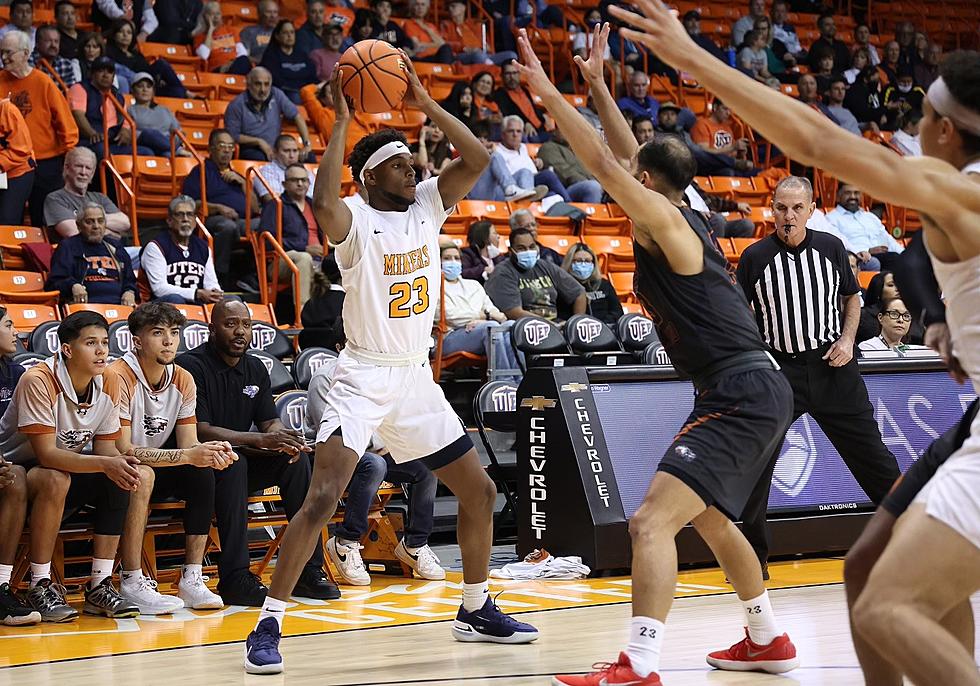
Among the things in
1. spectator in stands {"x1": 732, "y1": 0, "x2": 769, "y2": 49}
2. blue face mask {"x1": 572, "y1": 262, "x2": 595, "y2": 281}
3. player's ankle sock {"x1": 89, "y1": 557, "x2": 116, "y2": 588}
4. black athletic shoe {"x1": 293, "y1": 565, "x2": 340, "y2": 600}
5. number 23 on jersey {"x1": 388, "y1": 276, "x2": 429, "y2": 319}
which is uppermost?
spectator in stands {"x1": 732, "y1": 0, "x2": 769, "y2": 49}

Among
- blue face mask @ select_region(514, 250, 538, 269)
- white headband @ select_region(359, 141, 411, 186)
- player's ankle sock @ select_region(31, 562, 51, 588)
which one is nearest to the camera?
white headband @ select_region(359, 141, 411, 186)

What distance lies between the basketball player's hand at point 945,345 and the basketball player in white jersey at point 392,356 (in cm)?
267

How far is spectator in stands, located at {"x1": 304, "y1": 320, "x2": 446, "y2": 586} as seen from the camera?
25.0 ft

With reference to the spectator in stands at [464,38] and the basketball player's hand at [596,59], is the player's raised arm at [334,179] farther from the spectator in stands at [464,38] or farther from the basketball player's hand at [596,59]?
the spectator in stands at [464,38]

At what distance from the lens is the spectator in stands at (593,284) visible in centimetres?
1193

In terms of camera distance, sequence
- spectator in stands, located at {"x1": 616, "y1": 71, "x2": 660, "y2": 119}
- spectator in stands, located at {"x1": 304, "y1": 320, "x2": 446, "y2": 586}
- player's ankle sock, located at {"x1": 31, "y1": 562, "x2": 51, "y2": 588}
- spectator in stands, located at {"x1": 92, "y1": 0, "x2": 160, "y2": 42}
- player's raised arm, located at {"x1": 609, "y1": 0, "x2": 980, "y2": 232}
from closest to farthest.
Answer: player's raised arm, located at {"x1": 609, "y1": 0, "x2": 980, "y2": 232}
player's ankle sock, located at {"x1": 31, "y1": 562, "x2": 51, "y2": 588}
spectator in stands, located at {"x1": 304, "y1": 320, "x2": 446, "y2": 586}
spectator in stands, located at {"x1": 92, "y1": 0, "x2": 160, "y2": 42}
spectator in stands, located at {"x1": 616, "y1": 71, "x2": 660, "y2": 119}

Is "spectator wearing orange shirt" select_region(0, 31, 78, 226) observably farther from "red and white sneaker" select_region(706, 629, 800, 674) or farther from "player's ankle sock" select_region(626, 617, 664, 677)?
"player's ankle sock" select_region(626, 617, 664, 677)

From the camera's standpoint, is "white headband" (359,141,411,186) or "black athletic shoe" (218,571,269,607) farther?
"black athletic shoe" (218,571,269,607)

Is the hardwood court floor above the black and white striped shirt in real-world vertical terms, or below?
below

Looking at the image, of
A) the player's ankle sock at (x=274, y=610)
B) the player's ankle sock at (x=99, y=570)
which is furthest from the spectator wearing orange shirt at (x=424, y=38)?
the player's ankle sock at (x=274, y=610)

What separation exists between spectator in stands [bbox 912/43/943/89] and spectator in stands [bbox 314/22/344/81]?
1005 cm

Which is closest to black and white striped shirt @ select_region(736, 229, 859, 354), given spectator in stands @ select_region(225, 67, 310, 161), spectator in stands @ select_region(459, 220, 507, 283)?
spectator in stands @ select_region(459, 220, 507, 283)

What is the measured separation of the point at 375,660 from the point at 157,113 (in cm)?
890

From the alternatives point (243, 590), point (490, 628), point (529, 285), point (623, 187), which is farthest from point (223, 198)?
point (623, 187)
